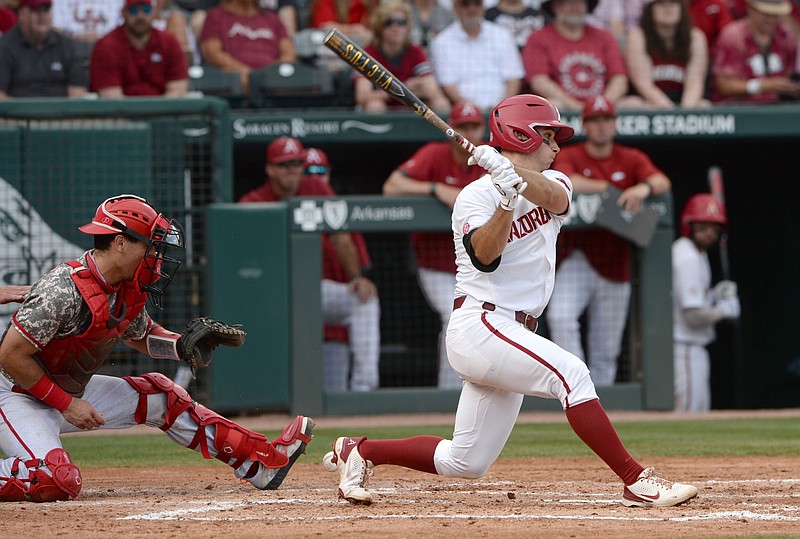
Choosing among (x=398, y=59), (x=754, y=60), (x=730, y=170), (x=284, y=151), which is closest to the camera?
(x=284, y=151)

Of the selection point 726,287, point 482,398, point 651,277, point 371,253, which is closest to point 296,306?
point 371,253

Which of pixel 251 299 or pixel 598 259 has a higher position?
pixel 598 259

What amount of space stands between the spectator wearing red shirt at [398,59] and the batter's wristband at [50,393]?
4.81 metres

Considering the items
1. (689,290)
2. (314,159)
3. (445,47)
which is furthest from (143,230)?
(689,290)

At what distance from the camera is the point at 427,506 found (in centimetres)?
431

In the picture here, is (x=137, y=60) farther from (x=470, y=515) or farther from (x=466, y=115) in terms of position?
(x=470, y=515)

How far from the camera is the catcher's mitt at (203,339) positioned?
15.1ft

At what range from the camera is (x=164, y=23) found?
949 cm

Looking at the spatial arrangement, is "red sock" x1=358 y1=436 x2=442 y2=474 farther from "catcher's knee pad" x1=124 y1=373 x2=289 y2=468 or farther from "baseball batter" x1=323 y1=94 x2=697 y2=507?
"catcher's knee pad" x1=124 y1=373 x2=289 y2=468

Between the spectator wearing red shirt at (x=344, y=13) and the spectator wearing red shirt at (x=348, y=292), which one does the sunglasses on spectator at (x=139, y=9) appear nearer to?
the spectator wearing red shirt at (x=348, y=292)

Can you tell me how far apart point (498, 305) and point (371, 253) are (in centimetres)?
454

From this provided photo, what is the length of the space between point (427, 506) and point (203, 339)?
1070 millimetres

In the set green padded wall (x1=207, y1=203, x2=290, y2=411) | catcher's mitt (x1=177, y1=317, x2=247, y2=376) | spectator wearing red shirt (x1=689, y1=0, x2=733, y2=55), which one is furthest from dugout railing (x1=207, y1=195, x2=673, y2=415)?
catcher's mitt (x1=177, y1=317, x2=247, y2=376)

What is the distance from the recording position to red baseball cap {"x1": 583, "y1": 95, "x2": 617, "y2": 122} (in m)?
8.22
